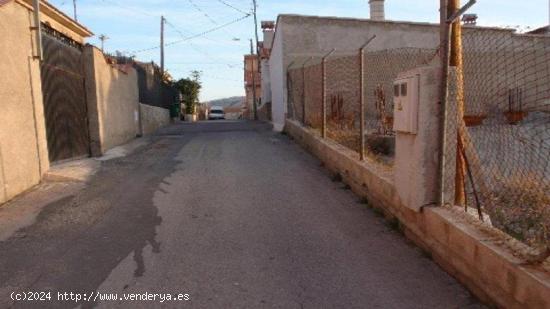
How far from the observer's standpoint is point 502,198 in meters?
6.13

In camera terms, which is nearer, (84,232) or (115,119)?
(84,232)

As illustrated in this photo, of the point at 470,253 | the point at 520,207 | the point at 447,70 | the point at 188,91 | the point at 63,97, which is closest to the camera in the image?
the point at 470,253

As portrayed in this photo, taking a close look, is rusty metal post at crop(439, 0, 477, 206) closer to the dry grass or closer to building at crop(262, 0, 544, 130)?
the dry grass

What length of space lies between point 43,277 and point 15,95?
3.85 m

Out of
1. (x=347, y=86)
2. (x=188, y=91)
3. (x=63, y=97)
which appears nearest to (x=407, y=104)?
(x=63, y=97)

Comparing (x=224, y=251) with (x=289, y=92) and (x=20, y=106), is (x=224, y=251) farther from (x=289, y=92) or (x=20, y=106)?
(x=289, y=92)

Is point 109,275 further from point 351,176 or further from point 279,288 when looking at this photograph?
point 351,176

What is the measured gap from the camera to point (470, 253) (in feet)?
12.1

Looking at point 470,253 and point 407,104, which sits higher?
point 407,104

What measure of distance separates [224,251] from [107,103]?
29.4 feet

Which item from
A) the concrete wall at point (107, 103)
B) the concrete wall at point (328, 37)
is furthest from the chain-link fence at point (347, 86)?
the concrete wall at point (107, 103)

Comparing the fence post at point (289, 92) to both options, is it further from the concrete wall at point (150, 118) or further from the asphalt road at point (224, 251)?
the asphalt road at point (224, 251)

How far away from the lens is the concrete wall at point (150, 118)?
733 inches

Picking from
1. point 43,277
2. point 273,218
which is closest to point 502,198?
point 273,218
